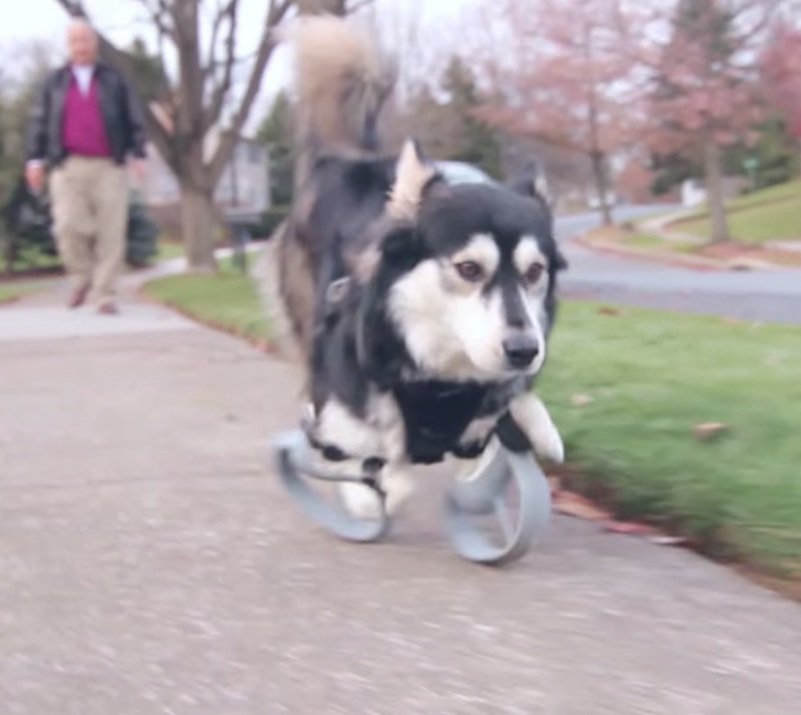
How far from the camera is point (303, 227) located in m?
5.02

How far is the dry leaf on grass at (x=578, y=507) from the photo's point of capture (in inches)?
177

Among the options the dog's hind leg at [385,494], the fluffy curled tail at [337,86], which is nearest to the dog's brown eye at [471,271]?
the dog's hind leg at [385,494]

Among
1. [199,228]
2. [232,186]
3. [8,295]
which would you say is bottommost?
[8,295]

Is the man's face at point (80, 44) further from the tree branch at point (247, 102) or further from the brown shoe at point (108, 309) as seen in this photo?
the tree branch at point (247, 102)

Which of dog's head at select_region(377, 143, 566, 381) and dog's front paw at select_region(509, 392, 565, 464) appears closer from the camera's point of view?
dog's head at select_region(377, 143, 566, 381)

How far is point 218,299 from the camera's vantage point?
1174 cm

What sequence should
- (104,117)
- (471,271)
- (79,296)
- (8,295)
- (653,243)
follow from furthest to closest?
(653,243) → (8,295) → (79,296) → (104,117) → (471,271)

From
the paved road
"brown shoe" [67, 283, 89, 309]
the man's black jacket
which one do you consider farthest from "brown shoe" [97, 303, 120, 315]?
the paved road

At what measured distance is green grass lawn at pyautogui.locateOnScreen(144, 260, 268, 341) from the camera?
9.24 metres

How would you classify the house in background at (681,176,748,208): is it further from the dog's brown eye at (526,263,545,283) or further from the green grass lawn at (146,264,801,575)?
the dog's brown eye at (526,263,545,283)

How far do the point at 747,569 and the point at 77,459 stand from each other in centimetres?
255

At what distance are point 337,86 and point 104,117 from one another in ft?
15.6

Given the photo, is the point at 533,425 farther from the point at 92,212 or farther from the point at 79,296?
the point at 79,296

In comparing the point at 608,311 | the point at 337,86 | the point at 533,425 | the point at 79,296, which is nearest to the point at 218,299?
the point at 79,296
